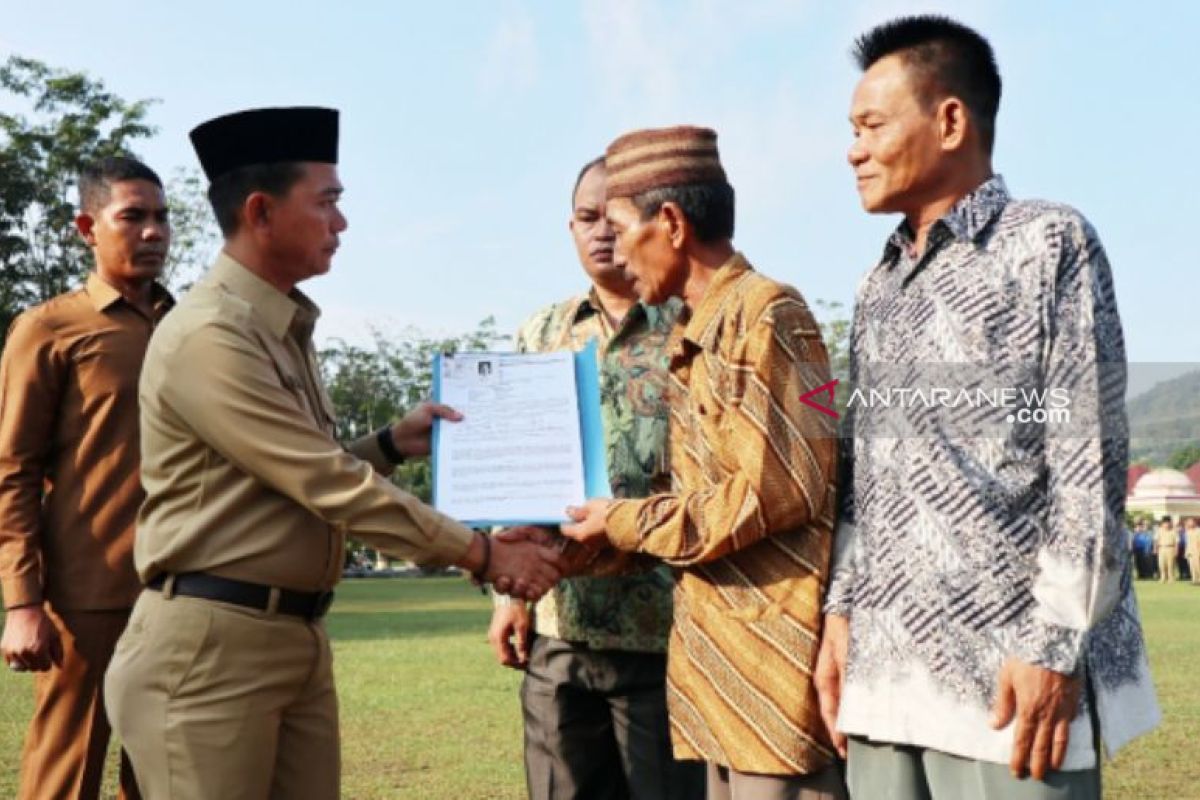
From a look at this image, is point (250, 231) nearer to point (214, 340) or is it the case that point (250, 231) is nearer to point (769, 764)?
point (214, 340)

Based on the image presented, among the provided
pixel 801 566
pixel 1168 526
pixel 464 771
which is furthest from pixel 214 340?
pixel 1168 526

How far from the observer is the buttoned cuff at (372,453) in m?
4.41

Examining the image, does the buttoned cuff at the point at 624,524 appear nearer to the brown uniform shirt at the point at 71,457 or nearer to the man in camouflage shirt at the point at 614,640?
the man in camouflage shirt at the point at 614,640

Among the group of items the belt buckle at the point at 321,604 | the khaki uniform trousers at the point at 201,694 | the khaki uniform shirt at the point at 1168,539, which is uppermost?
the belt buckle at the point at 321,604

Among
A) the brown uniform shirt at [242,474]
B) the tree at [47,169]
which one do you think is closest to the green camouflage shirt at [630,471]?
the brown uniform shirt at [242,474]

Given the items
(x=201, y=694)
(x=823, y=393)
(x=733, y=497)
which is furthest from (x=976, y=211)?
(x=201, y=694)

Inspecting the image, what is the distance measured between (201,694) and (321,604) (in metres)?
0.42

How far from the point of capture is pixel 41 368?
4848 millimetres

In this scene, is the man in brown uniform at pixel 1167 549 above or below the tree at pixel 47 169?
below

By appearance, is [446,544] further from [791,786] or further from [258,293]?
[791,786]

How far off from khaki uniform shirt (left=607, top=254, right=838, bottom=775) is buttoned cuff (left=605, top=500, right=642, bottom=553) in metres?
0.05

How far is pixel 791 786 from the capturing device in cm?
311

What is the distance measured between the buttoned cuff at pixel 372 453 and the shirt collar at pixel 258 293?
724 millimetres

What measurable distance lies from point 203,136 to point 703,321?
154 centimetres
